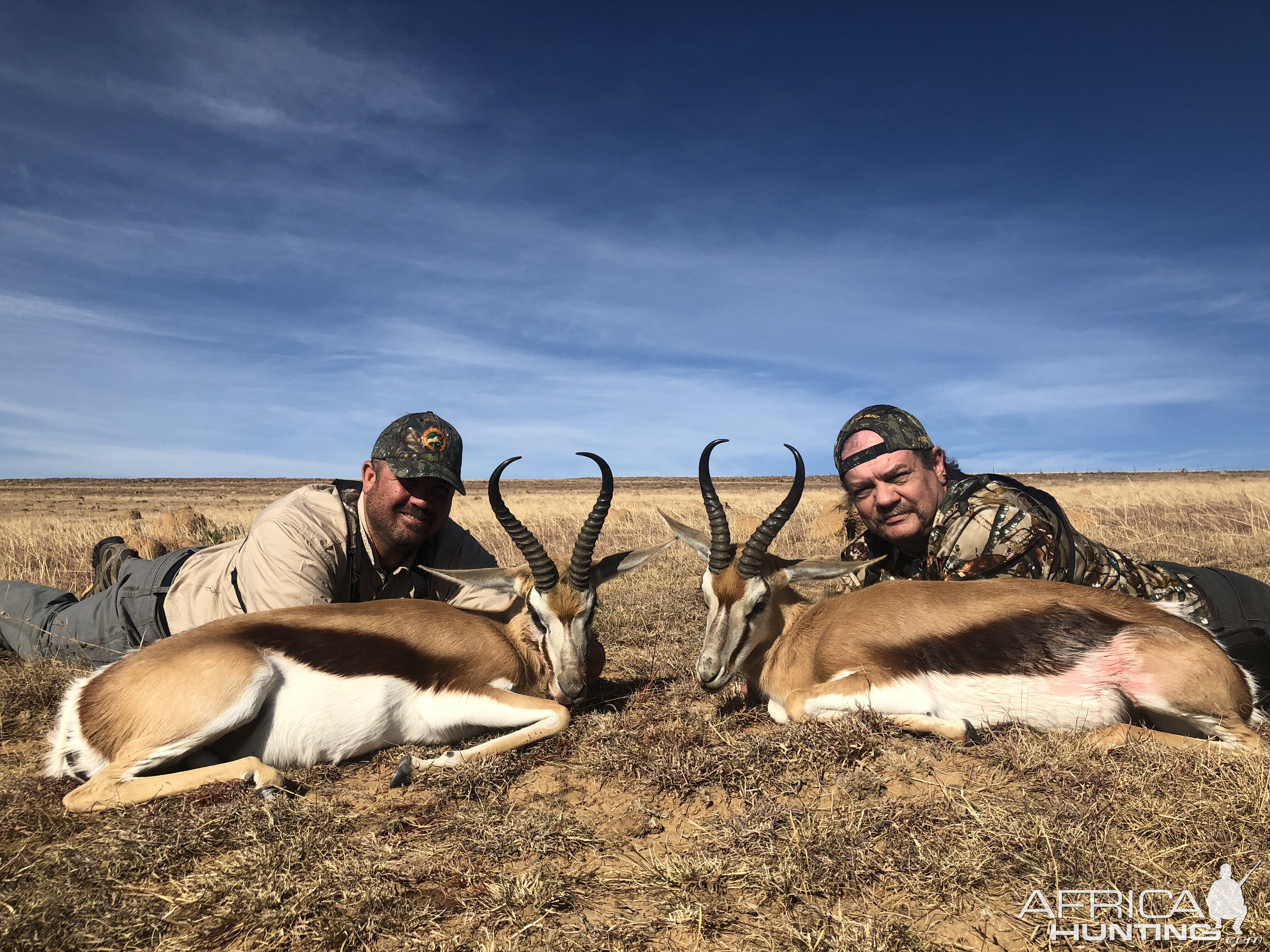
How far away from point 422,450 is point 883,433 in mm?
3754

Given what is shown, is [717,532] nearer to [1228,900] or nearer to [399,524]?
[399,524]

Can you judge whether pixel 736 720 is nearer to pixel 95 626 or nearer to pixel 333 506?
pixel 333 506

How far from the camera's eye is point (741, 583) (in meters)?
5.33

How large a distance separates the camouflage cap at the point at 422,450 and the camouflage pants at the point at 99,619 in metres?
2.32

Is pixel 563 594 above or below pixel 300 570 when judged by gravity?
below

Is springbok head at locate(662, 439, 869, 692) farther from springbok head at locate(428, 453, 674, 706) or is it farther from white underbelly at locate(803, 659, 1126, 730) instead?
white underbelly at locate(803, 659, 1126, 730)

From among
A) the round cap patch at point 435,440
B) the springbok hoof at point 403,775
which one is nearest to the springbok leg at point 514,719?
the springbok hoof at point 403,775

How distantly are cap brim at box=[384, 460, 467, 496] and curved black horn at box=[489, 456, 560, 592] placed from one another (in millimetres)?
690

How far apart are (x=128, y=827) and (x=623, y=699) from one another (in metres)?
3.18

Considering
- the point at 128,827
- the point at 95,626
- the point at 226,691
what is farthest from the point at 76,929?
the point at 95,626

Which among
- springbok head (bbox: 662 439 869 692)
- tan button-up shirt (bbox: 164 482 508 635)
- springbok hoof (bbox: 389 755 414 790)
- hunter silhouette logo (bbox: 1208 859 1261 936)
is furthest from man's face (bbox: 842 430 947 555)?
springbok hoof (bbox: 389 755 414 790)

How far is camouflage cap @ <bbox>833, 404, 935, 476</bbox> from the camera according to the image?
570 cm

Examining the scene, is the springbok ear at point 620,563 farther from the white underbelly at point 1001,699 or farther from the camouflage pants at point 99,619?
the camouflage pants at point 99,619

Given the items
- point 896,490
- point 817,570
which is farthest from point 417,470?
point 896,490
